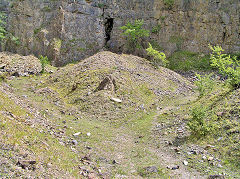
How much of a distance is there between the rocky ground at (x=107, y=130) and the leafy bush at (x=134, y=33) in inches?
303

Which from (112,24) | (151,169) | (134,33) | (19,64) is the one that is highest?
(112,24)

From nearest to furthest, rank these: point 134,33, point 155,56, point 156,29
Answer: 1. point 155,56
2. point 134,33
3. point 156,29

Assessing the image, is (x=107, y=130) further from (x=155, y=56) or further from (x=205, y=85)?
(x=155, y=56)

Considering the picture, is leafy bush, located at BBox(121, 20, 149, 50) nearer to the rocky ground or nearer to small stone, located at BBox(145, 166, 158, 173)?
the rocky ground

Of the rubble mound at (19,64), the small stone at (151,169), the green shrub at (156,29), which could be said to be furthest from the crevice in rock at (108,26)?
the small stone at (151,169)

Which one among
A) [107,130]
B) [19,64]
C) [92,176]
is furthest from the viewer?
[19,64]

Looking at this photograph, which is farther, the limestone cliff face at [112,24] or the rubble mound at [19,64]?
the limestone cliff face at [112,24]

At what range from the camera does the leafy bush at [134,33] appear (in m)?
24.8

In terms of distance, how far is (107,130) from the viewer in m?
11.1

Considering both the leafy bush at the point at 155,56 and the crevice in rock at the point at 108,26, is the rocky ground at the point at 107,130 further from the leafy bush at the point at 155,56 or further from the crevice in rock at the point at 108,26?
the crevice in rock at the point at 108,26

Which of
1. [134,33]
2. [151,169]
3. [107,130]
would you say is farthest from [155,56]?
[151,169]

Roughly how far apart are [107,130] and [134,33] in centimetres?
1577

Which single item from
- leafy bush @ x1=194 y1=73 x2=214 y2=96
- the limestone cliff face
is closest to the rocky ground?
leafy bush @ x1=194 y1=73 x2=214 y2=96

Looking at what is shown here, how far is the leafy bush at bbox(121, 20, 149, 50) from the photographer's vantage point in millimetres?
24828
